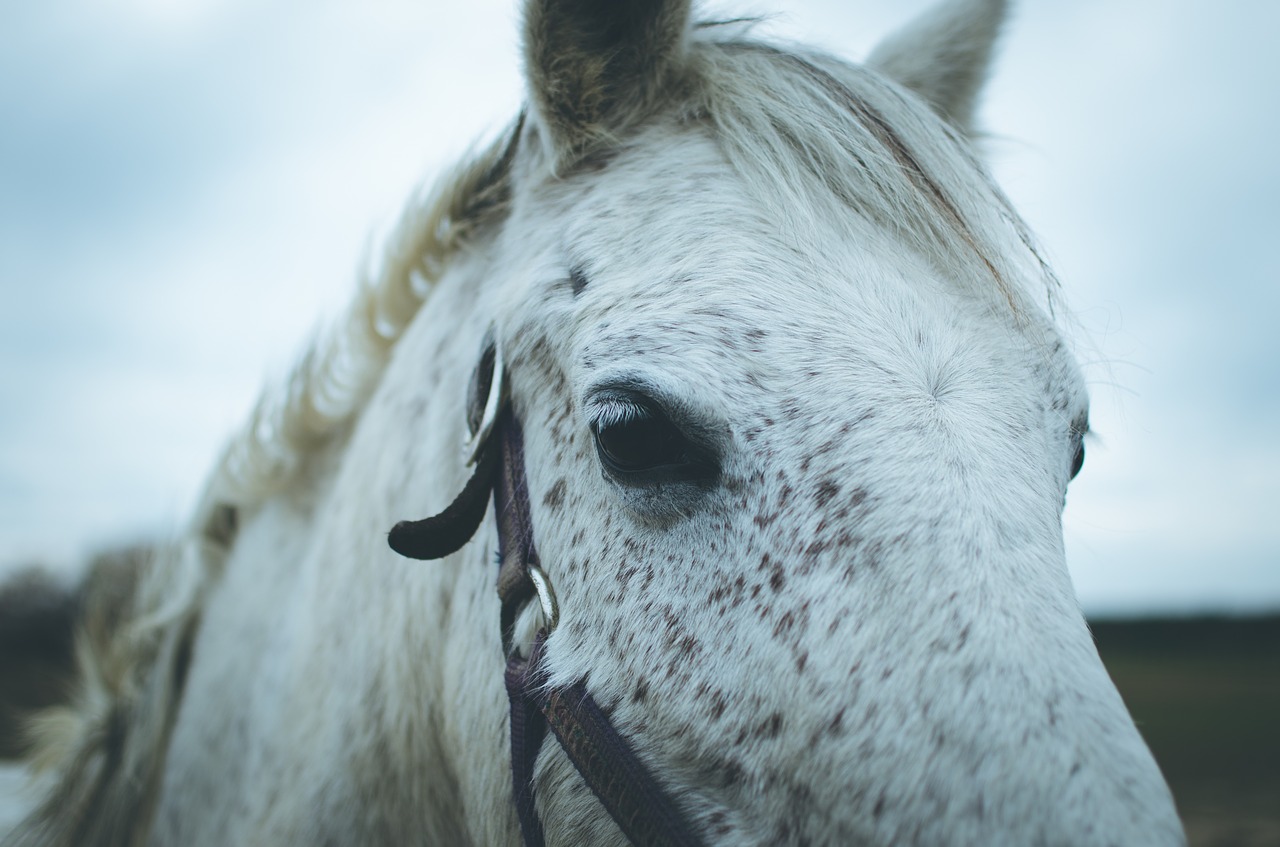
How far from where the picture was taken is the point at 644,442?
113 centimetres

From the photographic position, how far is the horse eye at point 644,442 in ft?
3.66

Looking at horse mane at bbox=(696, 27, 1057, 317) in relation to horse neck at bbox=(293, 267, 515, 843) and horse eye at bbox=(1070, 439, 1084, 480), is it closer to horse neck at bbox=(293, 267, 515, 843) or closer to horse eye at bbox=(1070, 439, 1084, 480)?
horse eye at bbox=(1070, 439, 1084, 480)

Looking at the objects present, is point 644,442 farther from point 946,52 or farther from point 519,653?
point 946,52

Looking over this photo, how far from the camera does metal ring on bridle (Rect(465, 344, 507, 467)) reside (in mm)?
1459

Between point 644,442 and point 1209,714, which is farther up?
point 644,442

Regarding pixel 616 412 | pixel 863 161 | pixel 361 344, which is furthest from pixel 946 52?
pixel 361 344

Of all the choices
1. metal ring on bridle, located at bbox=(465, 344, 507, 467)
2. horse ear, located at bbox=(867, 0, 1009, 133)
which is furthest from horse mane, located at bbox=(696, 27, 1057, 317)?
metal ring on bridle, located at bbox=(465, 344, 507, 467)

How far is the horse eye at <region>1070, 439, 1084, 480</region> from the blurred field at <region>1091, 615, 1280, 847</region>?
0.48 m

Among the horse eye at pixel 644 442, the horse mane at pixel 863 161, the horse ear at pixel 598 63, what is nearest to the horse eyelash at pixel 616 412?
the horse eye at pixel 644 442

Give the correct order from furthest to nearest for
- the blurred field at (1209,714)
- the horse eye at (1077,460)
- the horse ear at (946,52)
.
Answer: the blurred field at (1209,714), the horse ear at (946,52), the horse eye at (1077,460)

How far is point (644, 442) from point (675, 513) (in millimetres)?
121

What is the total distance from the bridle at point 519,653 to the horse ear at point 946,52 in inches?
55.6

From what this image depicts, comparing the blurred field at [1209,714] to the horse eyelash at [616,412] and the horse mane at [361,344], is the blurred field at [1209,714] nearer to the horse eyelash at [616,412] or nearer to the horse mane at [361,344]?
the horse eyelash at [616,412]

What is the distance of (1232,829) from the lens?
27.9 ft
